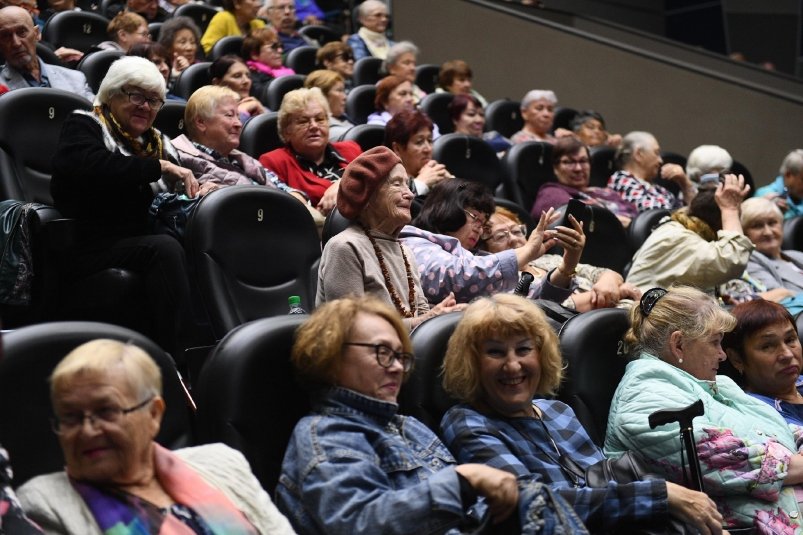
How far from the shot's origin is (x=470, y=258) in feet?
10.6

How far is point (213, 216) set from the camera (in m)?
3.12

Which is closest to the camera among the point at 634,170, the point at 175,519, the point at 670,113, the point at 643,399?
the point at 175,519

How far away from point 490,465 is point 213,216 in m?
1.26

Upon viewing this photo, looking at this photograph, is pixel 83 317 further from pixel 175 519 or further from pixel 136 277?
pixel 175 519

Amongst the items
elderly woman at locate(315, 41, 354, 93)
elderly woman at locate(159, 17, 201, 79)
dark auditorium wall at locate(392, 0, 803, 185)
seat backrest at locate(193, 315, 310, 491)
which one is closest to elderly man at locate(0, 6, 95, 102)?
elderly woman at locate(159, 17, 201, 79)

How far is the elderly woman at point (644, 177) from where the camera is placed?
531cm

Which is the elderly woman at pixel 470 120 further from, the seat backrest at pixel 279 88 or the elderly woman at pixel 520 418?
the elderly woman at pixel 520 418

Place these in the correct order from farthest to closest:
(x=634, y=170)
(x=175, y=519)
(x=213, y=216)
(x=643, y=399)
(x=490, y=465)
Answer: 1. (x=634, y=170)
2. (x=213, y=216)
3. (x=643, y=399)
4. (x=490, y=465)
5. (x=175, y=519)

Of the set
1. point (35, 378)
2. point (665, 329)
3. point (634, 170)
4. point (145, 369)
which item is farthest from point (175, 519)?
point (634, 170)

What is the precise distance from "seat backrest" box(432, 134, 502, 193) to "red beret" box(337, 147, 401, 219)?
1.82 meters

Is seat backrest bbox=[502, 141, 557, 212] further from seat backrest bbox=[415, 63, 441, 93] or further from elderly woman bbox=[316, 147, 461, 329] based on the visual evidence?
elderly woman bbox=[316, 147, 461, 329]

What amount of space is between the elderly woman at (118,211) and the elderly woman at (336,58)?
331 centimetres

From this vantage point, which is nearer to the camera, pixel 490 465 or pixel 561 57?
pixel 490 465

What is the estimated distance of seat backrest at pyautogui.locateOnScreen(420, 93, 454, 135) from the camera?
19.7 ft
